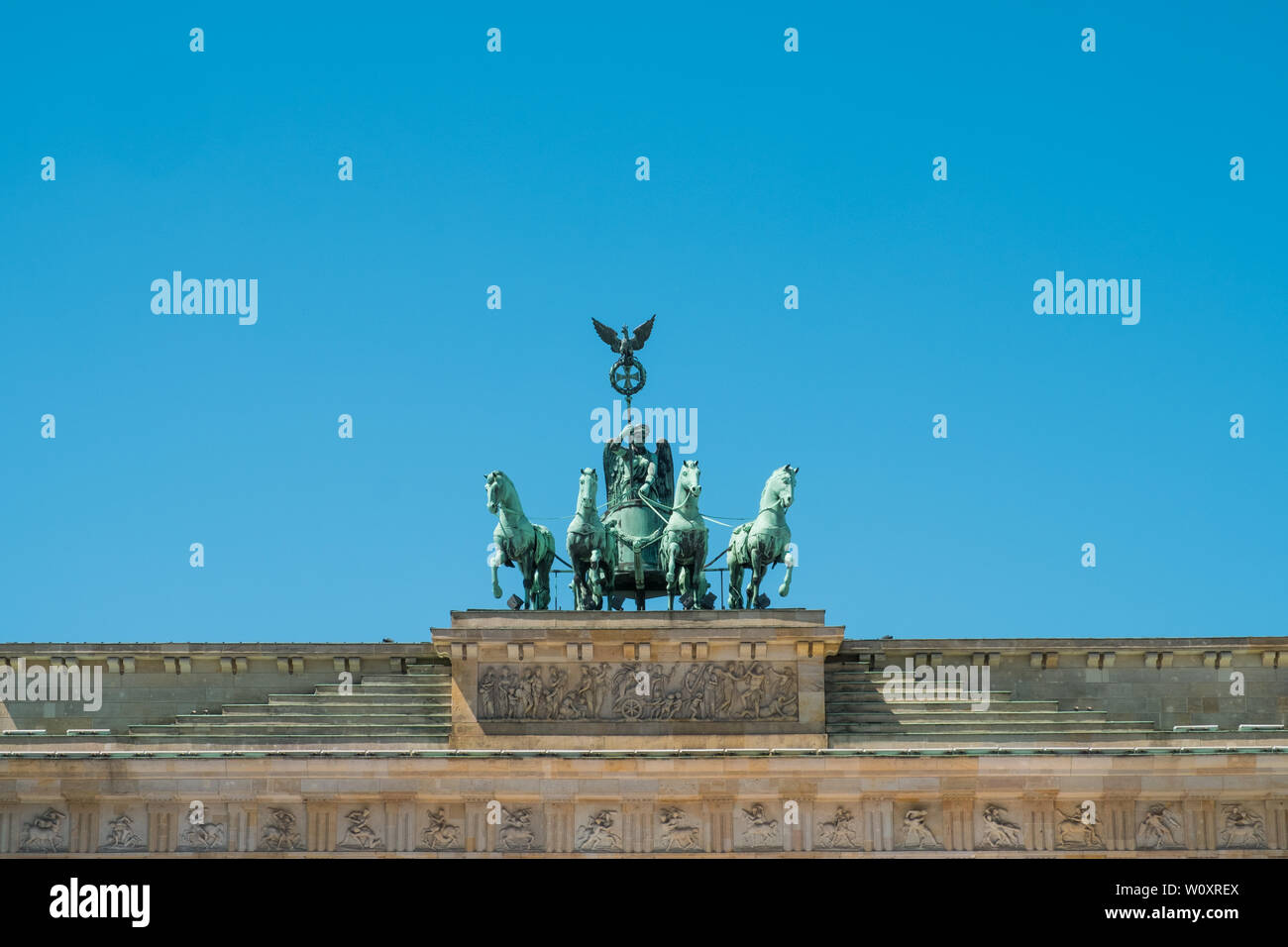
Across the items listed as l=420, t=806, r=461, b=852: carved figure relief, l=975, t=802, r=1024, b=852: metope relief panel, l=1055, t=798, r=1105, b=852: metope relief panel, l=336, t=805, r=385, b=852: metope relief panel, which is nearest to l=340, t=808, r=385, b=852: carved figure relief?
l=336, t=805, r=385, b=852: metope relief panel

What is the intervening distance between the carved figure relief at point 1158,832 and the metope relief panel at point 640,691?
5492 millimetres

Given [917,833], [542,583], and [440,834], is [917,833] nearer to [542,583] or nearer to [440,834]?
[440,834]

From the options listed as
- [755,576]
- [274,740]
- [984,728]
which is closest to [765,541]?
[755,576]

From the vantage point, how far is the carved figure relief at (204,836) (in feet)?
126

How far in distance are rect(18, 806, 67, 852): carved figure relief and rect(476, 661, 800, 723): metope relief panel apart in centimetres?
652

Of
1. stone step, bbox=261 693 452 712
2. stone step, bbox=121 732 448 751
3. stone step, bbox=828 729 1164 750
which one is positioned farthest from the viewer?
stone step, bbox=261 693 452 712

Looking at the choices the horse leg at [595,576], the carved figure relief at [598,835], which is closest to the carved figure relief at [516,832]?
the carved figure relief at [598,835]

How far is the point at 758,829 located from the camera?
126 feet

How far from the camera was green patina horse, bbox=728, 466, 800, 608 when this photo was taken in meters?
40.2

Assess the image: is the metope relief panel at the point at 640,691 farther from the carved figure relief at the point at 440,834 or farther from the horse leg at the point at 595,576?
the carved figure relief at the point at 440,834

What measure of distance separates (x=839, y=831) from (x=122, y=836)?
10.8 m

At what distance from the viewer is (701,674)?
39656 millimetres

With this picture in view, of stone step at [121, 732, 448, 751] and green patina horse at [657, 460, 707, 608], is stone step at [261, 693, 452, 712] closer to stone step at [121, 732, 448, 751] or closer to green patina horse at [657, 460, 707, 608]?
stone step at [121, 732, 448, 751]
